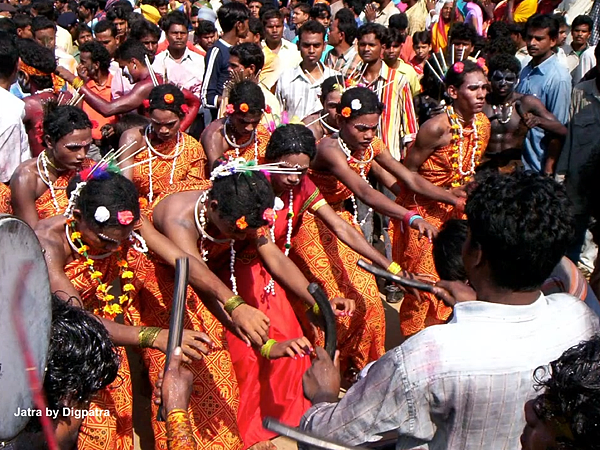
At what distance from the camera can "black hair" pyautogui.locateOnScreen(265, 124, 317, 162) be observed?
4543 millimetres

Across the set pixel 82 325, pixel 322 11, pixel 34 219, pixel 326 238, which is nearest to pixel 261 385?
pixel 326 238

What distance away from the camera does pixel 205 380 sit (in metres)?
3.98

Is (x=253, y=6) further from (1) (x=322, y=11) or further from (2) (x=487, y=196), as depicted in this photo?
(2) (x=487, y=196)

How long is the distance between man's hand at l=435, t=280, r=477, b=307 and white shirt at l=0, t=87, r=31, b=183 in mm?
3248

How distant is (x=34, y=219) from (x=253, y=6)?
24.6 ft

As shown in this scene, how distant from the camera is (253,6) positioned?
11219mm

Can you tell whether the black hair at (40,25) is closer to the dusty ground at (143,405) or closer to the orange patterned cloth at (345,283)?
the dusty ground at (143,405)

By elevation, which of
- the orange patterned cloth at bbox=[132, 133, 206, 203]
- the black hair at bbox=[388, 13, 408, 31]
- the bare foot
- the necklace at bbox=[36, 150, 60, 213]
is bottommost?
the bare foot

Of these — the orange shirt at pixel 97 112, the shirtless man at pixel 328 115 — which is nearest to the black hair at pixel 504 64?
the shirtless man at pixel 328 115

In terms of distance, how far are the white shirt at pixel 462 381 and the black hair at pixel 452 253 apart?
957 mm

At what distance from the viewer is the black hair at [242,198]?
3822mm

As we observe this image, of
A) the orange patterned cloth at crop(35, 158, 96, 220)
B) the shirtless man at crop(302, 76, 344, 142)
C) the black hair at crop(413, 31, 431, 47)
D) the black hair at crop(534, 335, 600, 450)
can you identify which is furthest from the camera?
the black hair at crop(413, 31, 431, 47)

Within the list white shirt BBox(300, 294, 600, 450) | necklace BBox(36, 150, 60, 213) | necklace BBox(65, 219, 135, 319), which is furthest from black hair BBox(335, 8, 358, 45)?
white shirt BBox(300, 294, 600, 450)

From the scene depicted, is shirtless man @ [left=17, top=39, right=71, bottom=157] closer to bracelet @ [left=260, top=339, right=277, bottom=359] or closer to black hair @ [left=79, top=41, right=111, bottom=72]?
black hair @ [left=79, top=41, right=111, bottom=72]
